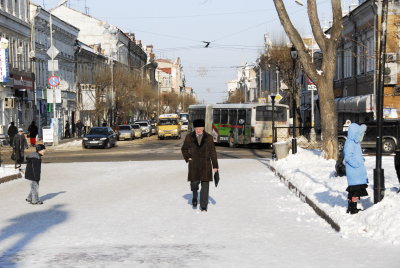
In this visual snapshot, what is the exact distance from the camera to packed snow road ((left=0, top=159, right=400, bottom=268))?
30.2ft

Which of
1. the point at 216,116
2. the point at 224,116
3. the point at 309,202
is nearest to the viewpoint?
the point at 309,202

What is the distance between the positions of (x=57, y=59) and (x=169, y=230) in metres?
58.1

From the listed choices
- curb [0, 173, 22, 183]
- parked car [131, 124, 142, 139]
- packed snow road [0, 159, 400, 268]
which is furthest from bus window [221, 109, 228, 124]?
packed snow road [0, 159, 400, 268]

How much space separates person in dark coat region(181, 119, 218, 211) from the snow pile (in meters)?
2.13

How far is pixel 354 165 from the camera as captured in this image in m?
11.9

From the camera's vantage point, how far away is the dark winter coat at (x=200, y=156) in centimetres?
1400

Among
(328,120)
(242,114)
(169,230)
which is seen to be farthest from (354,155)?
A: (242,114)

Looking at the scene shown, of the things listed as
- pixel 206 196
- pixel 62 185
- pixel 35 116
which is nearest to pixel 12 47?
pixel 35 116

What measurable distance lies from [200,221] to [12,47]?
4293 cm

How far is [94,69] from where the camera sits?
3317 inches

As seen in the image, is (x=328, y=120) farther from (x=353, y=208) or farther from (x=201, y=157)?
(x=353, y=208)

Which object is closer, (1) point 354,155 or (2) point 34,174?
(1) point 354,155

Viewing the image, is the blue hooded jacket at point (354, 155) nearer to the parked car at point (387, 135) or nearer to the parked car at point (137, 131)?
the parked car at point (387, 135)

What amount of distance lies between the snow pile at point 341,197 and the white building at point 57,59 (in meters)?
33.6
